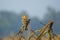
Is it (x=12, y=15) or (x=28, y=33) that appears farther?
(x=12, y=15)

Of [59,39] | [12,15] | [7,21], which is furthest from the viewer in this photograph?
[12,15]

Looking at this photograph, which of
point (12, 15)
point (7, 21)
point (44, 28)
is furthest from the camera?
point (12, 15)

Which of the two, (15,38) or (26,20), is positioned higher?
(26,20)

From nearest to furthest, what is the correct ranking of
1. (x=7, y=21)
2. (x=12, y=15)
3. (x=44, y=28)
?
1. (x=44, y=28)
2. (x=7, y=21)
3. (x=12, y=15)

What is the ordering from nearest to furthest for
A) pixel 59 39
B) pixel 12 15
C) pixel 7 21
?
pixel 59 39
pixel 7 21
pixel 12 15

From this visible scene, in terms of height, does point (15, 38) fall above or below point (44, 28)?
below

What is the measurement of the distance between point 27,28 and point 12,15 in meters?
25.8

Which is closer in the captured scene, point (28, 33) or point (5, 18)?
point (28, 33)

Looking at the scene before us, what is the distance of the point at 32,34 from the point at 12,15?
1010 inches

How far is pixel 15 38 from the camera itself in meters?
6.55

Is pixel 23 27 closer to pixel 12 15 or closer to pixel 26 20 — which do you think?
pixel 26 20

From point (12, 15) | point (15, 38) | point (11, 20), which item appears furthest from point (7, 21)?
point (15, 38)

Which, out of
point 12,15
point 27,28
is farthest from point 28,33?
point 12,15

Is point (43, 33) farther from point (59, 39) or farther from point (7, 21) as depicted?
point (7, 21)
